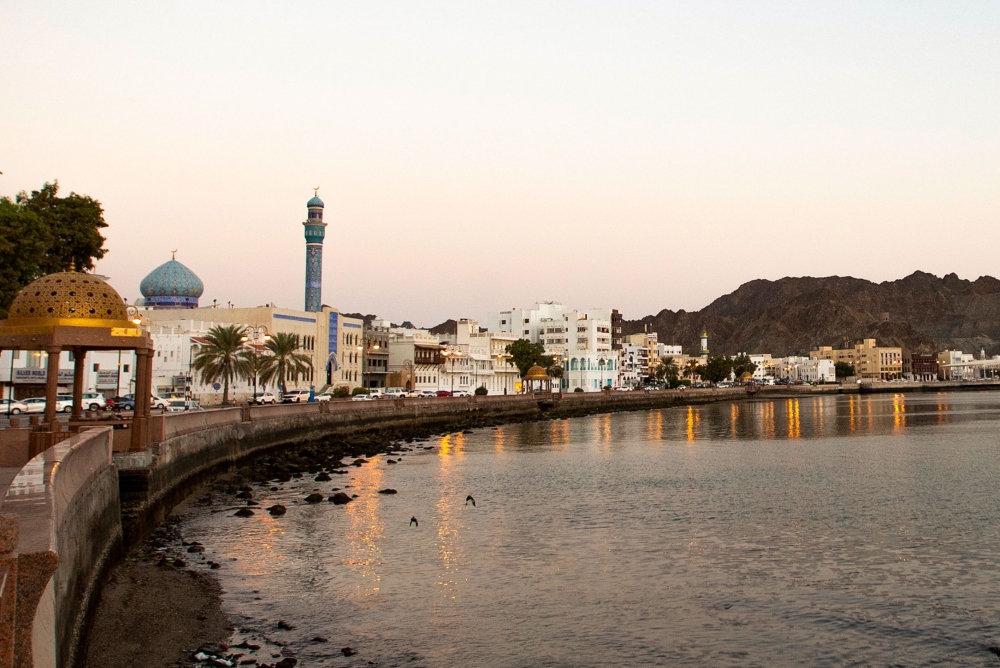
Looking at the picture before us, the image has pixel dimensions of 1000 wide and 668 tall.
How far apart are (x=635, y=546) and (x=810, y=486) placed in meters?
18.9

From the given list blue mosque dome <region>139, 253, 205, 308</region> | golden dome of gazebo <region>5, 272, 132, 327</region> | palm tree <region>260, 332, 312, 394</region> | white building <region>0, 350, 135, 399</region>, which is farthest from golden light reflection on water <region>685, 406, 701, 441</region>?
blue mosque dome <region>139, 253, 205, 308</region>

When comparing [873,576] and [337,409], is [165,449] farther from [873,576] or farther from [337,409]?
[337,409]

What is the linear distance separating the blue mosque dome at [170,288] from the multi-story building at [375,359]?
22.7m

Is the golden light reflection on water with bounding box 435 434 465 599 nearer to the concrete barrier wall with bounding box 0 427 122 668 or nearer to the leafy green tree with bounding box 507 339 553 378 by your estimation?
the concrete barrier wall with bounding box 0 427 122 668

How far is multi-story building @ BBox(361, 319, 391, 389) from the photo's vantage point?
126 m

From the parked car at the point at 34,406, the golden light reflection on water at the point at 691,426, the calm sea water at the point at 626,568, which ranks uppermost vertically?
the parked car at the point at 34,406

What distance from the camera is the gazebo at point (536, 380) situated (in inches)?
5138

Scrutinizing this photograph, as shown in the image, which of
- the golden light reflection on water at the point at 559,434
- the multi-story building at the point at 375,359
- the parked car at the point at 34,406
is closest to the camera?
the parked car at the point at 34,406

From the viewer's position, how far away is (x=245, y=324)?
101 metres

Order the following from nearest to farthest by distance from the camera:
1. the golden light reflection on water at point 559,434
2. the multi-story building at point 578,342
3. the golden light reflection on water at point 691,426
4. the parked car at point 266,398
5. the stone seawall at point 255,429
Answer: the stone seawall at point 255,429, the golden light reflection on water at point 559,434, the golden light reflection on water at point 691,426, the parked car at point 266,398, the multi-story building at point 578,342

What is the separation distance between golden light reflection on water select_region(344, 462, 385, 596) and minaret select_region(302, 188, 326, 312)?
265 feet

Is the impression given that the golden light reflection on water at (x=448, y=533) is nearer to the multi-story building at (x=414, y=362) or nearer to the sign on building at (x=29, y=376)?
the sign on building at (x=29, y=376)

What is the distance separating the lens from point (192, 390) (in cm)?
8656

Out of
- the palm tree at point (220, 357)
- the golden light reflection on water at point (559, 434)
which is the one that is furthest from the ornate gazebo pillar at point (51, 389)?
the palm tree at point (220, 357)
